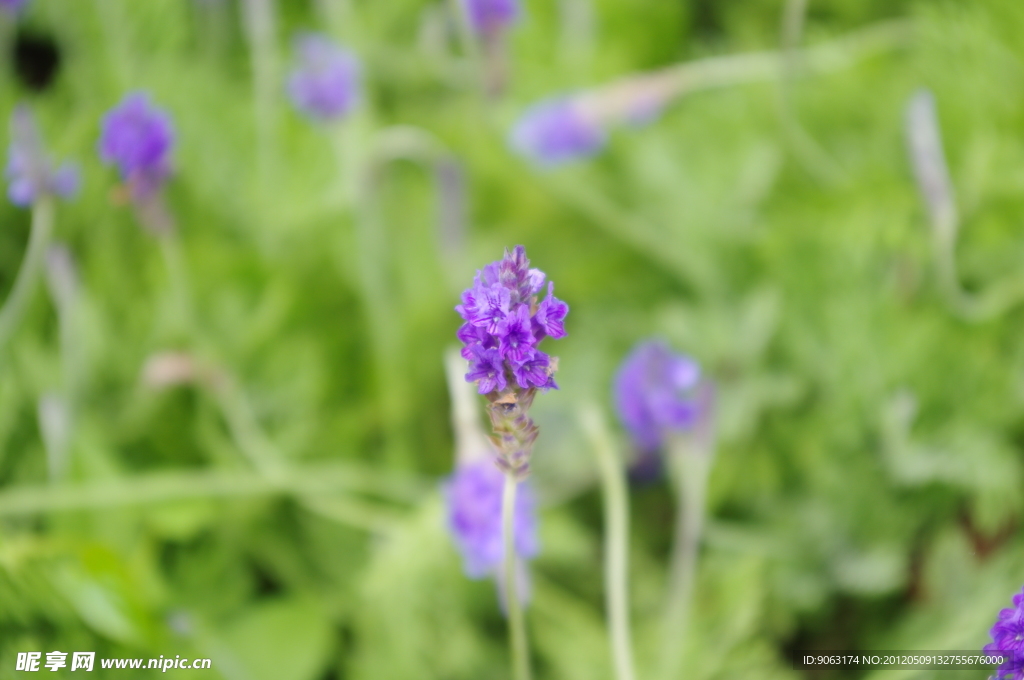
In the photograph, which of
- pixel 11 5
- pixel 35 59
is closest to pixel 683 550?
pixel 11 5

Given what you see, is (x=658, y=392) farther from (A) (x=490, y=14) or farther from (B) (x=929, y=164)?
(A) (x=490, y=14)

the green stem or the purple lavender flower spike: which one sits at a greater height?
the purple lavender flower spike

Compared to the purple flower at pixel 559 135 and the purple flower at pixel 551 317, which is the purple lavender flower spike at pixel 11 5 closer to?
the purple flower at pixel 559 135

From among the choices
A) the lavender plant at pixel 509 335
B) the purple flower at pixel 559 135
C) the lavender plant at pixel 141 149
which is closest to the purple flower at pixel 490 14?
the purple flower at pixel 559 135

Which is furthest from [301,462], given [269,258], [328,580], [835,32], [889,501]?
[835,32]

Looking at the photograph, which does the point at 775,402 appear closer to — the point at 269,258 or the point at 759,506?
the point at 759,506

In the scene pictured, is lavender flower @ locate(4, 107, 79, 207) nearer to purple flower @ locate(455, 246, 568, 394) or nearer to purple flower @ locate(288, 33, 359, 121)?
purple flower @ locate(288, 33, 359, 121)

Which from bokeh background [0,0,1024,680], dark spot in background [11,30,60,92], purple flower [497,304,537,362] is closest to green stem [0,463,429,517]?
bokeh background [0,0,1024,680]
